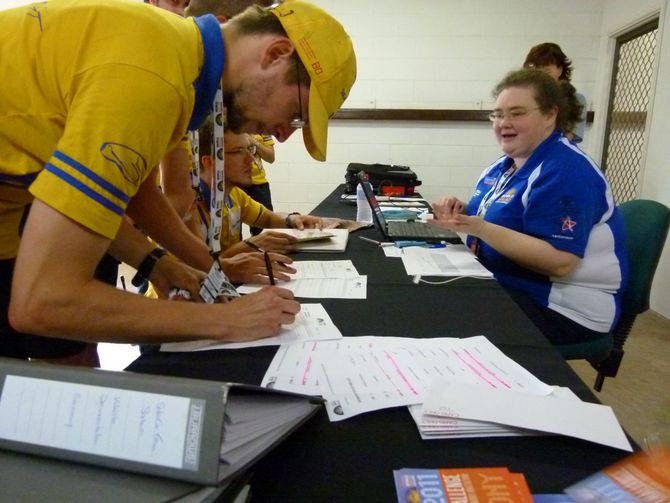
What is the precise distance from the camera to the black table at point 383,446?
51 cm

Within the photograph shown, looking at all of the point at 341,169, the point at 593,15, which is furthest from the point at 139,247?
the point at 593,15

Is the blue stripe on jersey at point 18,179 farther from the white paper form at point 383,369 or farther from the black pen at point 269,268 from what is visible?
the black pen at point 269,268

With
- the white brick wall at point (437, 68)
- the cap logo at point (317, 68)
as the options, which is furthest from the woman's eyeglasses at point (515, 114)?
the white brick wall at point (437, 68)

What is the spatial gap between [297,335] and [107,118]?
0.49m

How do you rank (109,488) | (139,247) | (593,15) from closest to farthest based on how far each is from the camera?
(109,488) < (139,247) < (593,15)

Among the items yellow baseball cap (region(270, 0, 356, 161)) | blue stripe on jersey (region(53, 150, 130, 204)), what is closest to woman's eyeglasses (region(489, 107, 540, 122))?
yellow baseball cap (region(270, 0, 356, 161))

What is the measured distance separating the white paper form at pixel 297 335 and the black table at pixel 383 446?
0.02 m

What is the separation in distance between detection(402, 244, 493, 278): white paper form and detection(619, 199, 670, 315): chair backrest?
1.64 ft

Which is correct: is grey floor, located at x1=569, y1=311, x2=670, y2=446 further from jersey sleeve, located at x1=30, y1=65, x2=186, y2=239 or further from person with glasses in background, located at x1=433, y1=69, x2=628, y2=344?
jersey sleeve, located at x1=30, y1=65, x2=186, y2=239

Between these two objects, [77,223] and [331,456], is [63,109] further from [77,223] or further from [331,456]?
[331,456]

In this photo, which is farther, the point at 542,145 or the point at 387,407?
the point at 542,145

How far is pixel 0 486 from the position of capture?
1.45ft

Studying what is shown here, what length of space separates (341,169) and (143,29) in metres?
3.88

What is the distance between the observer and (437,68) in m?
4.19
